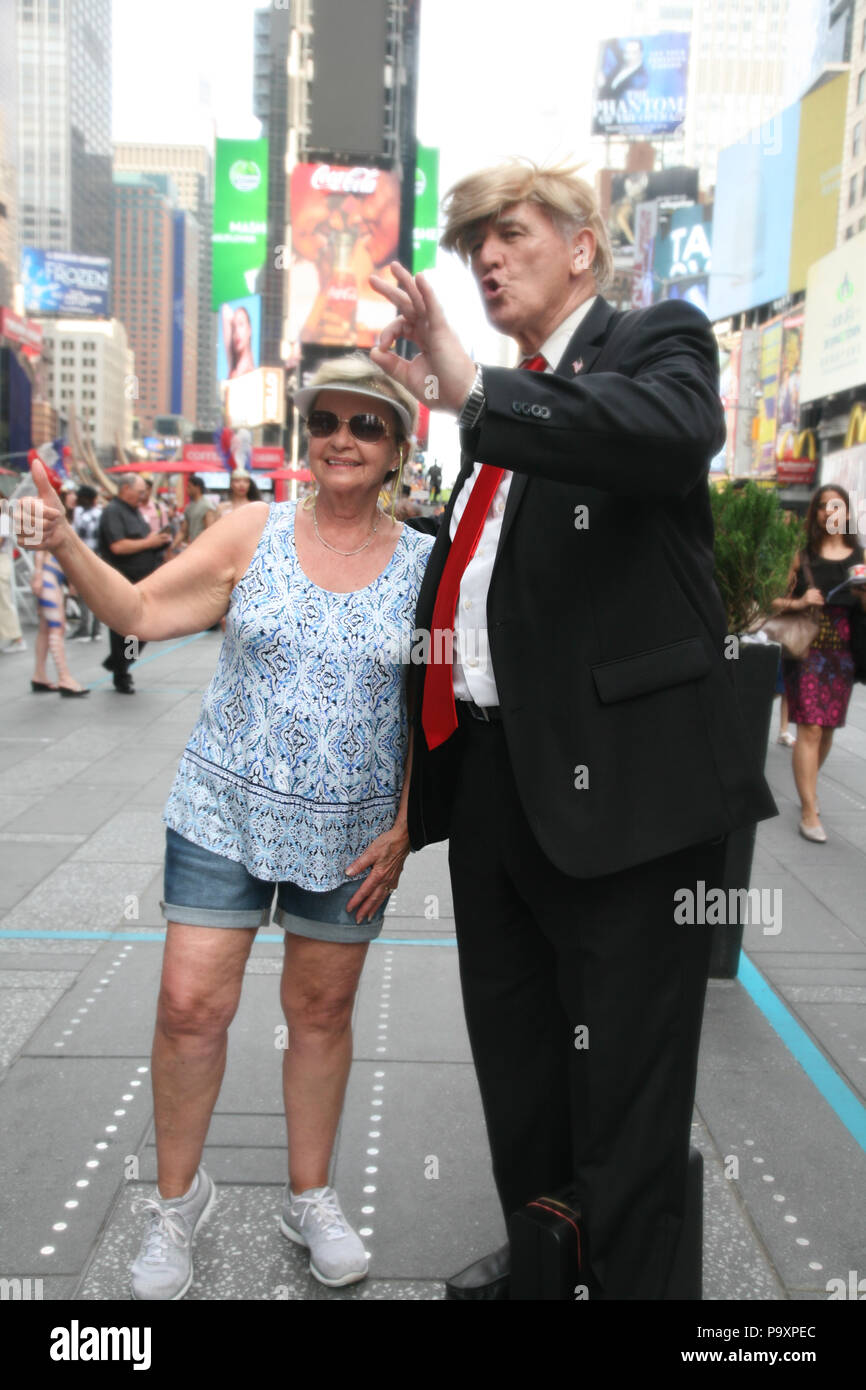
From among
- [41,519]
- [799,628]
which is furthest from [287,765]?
[799,628]

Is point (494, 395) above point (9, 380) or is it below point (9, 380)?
below

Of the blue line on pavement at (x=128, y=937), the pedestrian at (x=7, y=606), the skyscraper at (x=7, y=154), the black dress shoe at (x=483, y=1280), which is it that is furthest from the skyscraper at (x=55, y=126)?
the black dress shoe at (x=483, y=1280)

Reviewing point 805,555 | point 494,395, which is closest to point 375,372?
point 494,395

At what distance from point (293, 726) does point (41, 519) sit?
2.01 feet

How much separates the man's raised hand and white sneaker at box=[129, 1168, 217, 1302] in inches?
65.8

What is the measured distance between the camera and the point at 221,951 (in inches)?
93.0

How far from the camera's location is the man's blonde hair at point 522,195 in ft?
6.65

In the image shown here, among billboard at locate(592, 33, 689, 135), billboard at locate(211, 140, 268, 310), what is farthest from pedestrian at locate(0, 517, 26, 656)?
billboard at locate(592, 33, 689, 135)

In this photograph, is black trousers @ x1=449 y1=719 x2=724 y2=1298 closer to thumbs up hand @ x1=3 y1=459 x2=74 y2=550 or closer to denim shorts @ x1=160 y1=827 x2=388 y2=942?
denim shorts @ x1=160 y1=827 x2=388 y2=942

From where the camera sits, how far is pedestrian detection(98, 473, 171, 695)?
9.94 metres

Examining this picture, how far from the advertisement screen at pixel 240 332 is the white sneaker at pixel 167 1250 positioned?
64294 millimetres

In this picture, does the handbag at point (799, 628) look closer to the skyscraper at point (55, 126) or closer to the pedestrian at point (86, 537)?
the pedestrian at point (86, 537)
